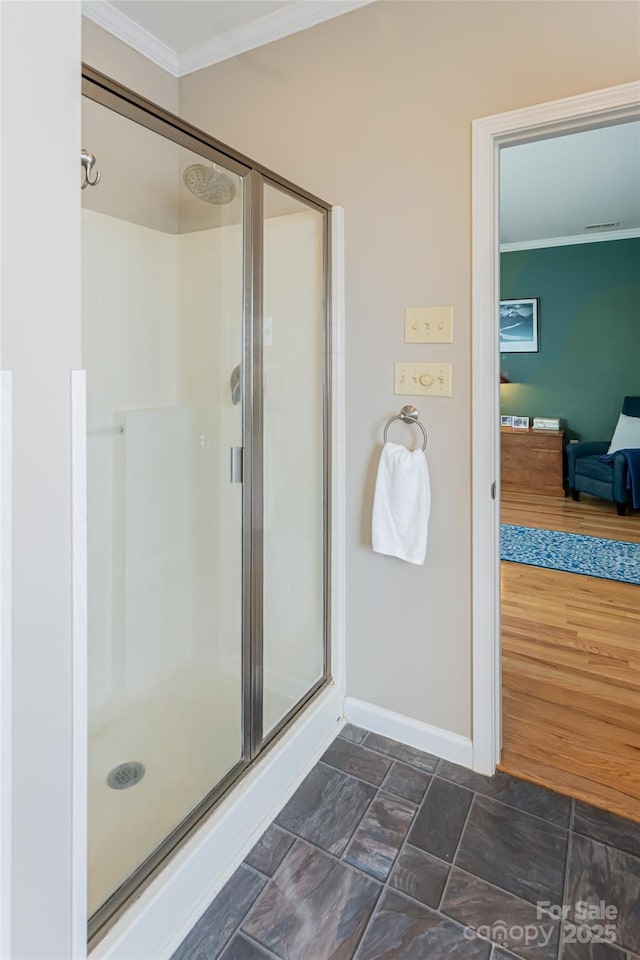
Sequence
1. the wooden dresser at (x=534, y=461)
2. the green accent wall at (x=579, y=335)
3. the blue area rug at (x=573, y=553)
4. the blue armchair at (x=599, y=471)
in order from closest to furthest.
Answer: the blue area rug at (x=573, y=553)
the blue armchair at (x=599, y=471)
the green accent wall at (x=579, y=335)
the wooden dresser at (x=534, y=461)

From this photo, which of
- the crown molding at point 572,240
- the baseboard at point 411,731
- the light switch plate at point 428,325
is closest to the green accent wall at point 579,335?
the crown molding at point 572,240

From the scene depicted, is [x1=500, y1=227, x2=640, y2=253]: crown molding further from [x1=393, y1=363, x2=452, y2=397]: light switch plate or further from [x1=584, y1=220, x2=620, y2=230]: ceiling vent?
[x1=393, y1=363, x2=452, y2=397]: light switch plate

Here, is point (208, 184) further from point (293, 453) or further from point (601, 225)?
point (601, 225)

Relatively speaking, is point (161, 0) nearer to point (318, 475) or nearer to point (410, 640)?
point (318, 475)

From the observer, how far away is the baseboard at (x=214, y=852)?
116 centimetres

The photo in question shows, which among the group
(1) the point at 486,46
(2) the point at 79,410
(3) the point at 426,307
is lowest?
(2) the point at 79,410

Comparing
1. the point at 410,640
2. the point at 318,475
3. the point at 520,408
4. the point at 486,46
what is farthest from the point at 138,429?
the point at 520,408

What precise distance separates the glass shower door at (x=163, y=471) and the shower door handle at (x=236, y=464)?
0.10ft

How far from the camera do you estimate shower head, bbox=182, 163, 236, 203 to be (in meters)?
1.64

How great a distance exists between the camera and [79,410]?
2.92 ft

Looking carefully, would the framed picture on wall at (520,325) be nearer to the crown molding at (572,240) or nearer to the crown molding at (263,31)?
the crown molding at (572,240)

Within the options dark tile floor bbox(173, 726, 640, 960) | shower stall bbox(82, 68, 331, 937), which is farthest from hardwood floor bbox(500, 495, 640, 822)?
shower stall bbox(82, 68, 331, 937)

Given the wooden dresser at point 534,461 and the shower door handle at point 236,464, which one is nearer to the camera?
the shower door handle at point 236,464

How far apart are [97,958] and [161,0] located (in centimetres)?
279
